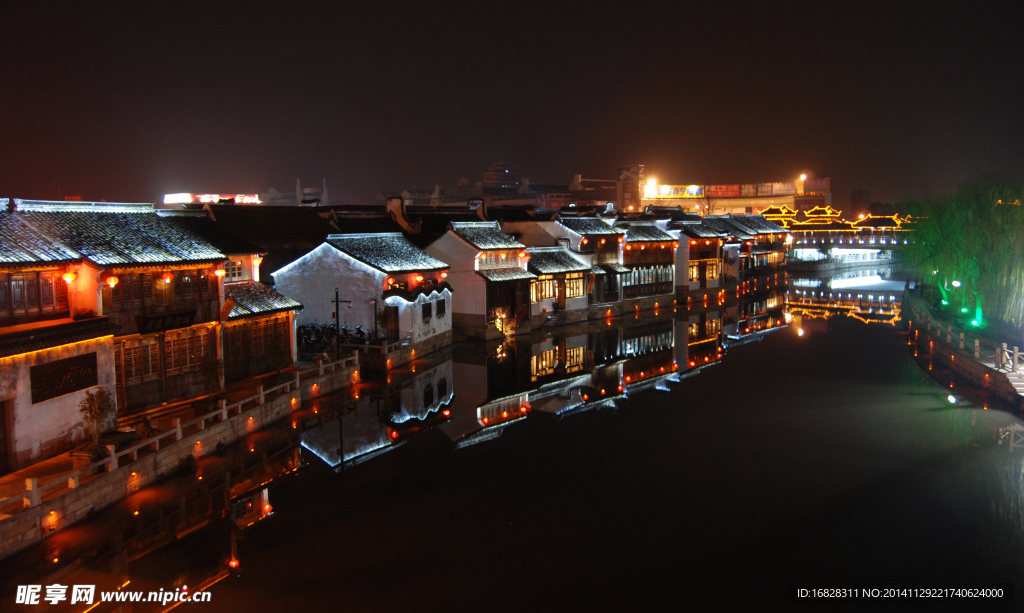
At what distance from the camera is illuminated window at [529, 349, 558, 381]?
30.1 metres

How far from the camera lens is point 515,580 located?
12.4 m

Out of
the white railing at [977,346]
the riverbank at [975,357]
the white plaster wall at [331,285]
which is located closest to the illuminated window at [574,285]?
the white plaster wall at [331,285]

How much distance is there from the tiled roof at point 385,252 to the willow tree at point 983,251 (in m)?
27.8

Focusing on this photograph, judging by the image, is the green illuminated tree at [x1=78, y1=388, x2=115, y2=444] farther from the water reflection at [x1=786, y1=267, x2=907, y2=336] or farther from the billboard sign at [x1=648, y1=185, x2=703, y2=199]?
the billboard sign at [x1=648, y1=185, x2=703, y2=199]

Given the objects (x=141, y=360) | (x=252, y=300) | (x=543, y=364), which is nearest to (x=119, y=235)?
(x=141, y=360)

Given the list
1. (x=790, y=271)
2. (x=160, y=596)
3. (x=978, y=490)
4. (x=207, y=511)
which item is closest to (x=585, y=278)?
(x=978, y=490)

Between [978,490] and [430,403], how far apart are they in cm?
1648

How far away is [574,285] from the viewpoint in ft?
145

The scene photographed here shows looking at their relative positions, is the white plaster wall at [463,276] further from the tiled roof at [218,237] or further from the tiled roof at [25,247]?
the tiled roof at [25,247]

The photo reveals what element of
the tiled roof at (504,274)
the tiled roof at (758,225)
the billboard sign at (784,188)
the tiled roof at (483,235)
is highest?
the billboard sign at (784,188)

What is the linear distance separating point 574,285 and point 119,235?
94.5 feet

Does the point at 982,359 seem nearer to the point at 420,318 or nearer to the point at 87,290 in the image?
the point at 420,318

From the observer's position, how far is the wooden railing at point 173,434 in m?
12.7

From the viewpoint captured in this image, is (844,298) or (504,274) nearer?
(504,274)
